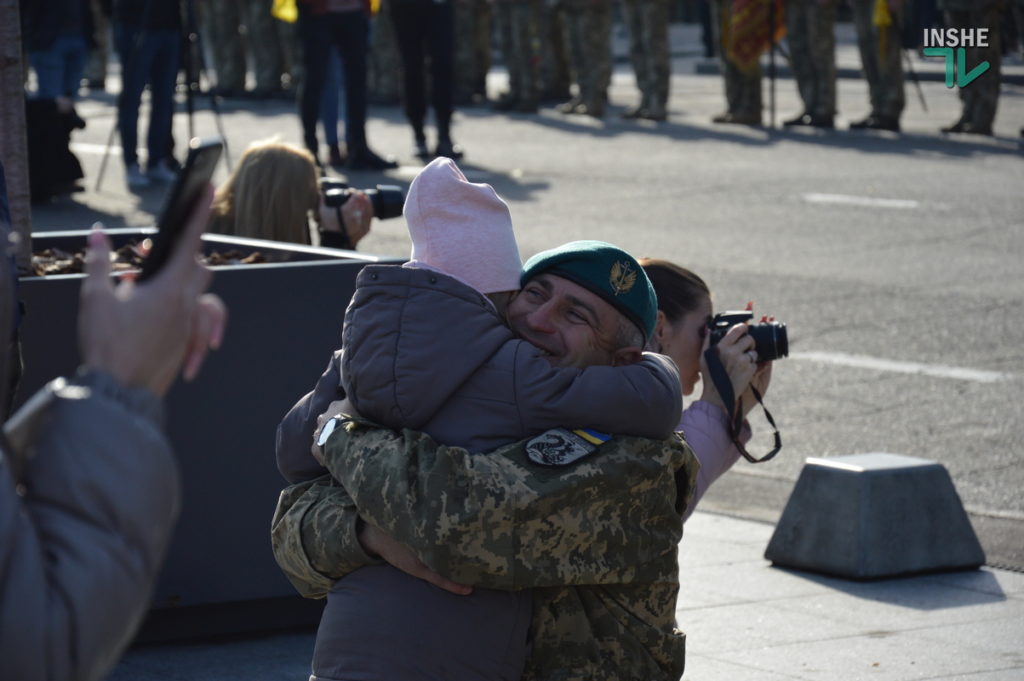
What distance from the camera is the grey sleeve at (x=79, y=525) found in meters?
1.53

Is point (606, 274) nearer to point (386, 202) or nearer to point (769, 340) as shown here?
point (769, 340)

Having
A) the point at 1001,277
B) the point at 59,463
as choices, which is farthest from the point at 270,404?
the point at 1001,277

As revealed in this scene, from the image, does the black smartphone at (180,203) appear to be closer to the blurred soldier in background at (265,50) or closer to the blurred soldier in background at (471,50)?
the blurred soldier in background at (471,50)

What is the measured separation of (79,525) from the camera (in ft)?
5.15

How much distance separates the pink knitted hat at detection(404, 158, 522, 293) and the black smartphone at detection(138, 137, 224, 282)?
1069 millimetres

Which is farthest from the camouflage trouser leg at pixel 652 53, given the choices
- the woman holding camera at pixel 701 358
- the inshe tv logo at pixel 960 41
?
the woman holding camera at pixel 701 358

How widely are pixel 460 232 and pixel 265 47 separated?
20.8 metres

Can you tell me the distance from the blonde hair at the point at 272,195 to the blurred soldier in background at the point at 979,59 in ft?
38.8

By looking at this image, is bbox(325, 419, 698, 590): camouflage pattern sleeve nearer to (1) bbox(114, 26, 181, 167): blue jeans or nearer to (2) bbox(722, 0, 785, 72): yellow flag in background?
(1) bbox(114, 26, 181, 167): blue jeans

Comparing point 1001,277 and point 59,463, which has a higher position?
point 59,463

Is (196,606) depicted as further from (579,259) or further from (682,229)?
(682,229)

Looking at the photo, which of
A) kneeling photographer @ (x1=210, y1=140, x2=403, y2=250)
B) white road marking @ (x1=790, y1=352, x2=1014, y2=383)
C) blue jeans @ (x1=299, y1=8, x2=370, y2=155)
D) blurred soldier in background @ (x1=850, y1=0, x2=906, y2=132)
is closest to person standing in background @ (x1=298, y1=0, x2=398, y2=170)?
blue jeans @ (x1=299, y1=8, x2=370, y2=155)

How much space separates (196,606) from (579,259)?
192 centimetres

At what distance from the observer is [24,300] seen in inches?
160
